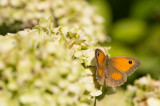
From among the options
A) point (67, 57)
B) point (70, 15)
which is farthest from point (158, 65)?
point (67, 57)

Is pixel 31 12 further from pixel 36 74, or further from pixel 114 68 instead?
pixel 36 74

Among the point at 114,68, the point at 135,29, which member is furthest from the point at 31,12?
the point at 135,29

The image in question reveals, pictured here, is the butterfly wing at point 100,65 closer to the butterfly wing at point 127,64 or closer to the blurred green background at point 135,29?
the butterfly wing at point 127,64

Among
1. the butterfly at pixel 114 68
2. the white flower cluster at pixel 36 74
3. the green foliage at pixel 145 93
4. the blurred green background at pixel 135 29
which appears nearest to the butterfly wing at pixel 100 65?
the butterfly at pixel 114 68

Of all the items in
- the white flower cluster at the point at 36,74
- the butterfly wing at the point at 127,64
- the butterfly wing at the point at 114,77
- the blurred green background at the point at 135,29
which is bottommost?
the white flower cluster at the point at 36,74

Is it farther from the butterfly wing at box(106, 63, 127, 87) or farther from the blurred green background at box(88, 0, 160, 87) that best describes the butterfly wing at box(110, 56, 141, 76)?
→ the blurred green background at box(88, 0, 160, 87)
